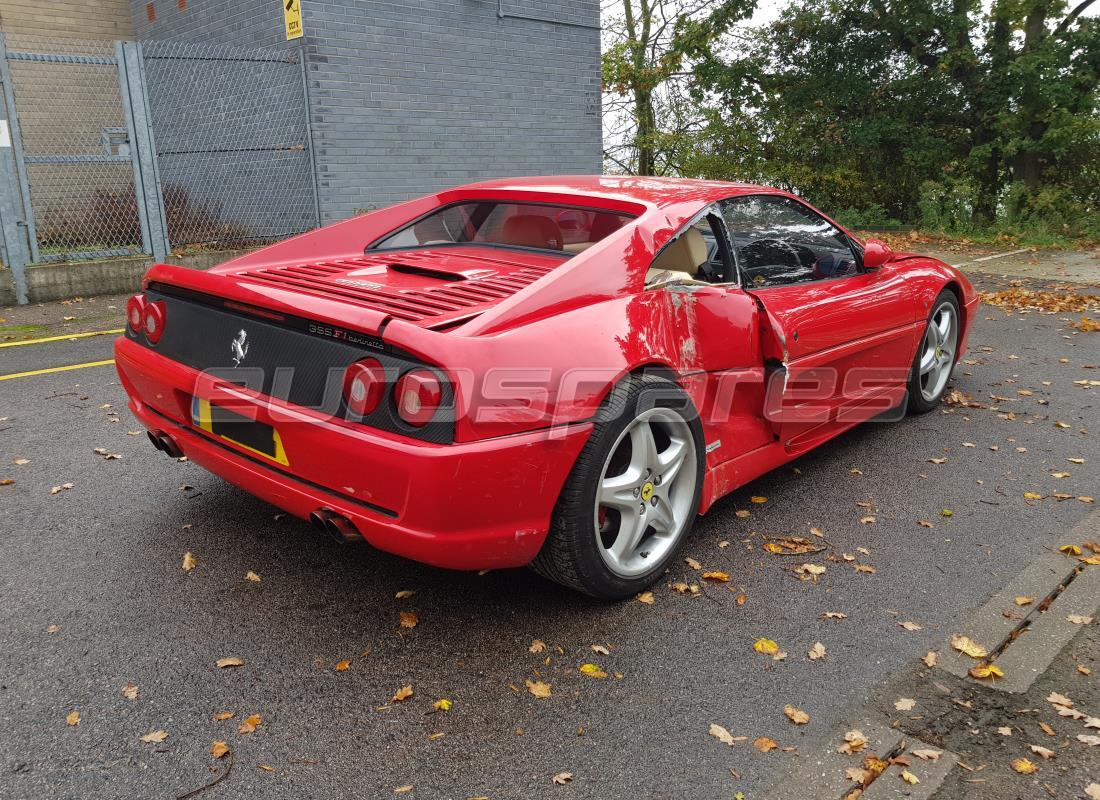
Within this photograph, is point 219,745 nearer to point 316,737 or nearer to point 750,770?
point 316,737

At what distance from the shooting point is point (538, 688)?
267cm

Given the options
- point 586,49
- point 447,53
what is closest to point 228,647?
point 447,53

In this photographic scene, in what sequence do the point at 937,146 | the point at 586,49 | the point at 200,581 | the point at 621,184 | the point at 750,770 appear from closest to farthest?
the point at 750,770
the point at 200,581
the point at 621,184
the point at 586,49
the point at 937,146

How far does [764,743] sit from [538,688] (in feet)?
2.16

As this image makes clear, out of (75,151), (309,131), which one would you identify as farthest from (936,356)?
(75,151)

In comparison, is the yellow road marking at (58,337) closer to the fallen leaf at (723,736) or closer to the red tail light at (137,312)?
the red tail light at (137,312)

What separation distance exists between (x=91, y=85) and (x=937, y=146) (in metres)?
13.2

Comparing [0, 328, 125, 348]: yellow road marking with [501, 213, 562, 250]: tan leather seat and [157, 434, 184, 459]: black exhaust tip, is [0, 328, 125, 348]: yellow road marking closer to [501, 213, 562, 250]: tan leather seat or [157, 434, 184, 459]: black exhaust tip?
[157, 434, 184, 459]: black exhaust tip

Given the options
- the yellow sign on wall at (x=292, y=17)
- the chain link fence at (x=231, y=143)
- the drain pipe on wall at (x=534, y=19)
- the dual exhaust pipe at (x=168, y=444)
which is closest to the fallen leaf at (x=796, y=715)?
the dual exhaust pipe at (x=168, y=444)

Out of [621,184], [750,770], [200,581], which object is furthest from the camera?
[621,184]

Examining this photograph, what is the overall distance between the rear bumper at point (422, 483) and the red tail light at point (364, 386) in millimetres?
65

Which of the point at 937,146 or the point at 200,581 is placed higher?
the point at 937,146

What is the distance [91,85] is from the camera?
11.8m

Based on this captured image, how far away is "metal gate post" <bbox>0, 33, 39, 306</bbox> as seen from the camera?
8.41 m
